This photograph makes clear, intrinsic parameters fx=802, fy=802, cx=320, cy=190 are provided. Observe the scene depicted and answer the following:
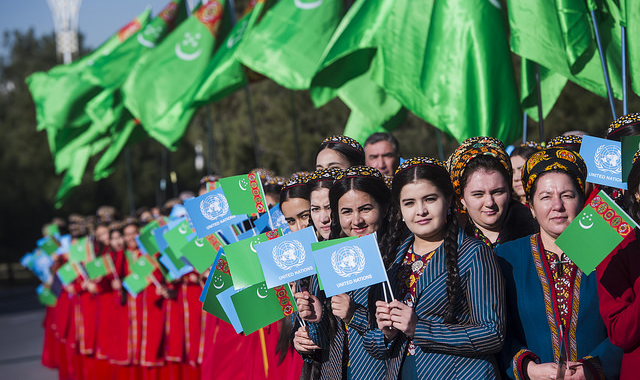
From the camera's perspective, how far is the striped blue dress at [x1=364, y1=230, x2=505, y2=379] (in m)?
2.80

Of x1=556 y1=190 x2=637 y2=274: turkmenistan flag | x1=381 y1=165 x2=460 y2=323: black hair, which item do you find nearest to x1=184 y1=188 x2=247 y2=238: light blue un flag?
x1=381 y1=165 x2=460 y2=323: black hair

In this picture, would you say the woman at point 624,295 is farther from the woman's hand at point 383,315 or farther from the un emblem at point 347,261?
the un emblem at point 347,261

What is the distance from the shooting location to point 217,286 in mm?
4074

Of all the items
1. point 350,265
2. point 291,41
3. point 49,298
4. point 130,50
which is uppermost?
point 130,50

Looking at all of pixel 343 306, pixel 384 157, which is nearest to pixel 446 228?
pixel 343 306

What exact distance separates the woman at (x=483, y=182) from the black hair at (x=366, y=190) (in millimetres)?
301

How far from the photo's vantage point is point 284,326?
167 inches

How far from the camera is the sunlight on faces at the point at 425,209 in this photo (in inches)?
A: 119

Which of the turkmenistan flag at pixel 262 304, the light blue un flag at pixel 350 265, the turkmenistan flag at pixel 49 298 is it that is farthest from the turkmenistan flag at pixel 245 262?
the turkmenistan flag at pixel 49 298

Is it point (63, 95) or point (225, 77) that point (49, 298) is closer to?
point (63, 95)

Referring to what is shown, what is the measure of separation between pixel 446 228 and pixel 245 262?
991 mm

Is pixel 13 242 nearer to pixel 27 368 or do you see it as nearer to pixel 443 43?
pixel 27 368

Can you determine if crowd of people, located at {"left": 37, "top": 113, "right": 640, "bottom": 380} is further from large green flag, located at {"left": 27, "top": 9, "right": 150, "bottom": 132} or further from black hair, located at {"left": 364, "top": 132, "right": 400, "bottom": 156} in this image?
large green flag, located at {"left": 27, "top": 9, "right": 150, "bottom": 132}

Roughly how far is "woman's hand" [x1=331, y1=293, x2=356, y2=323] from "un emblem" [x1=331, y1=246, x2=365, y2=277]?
0.24 meters
